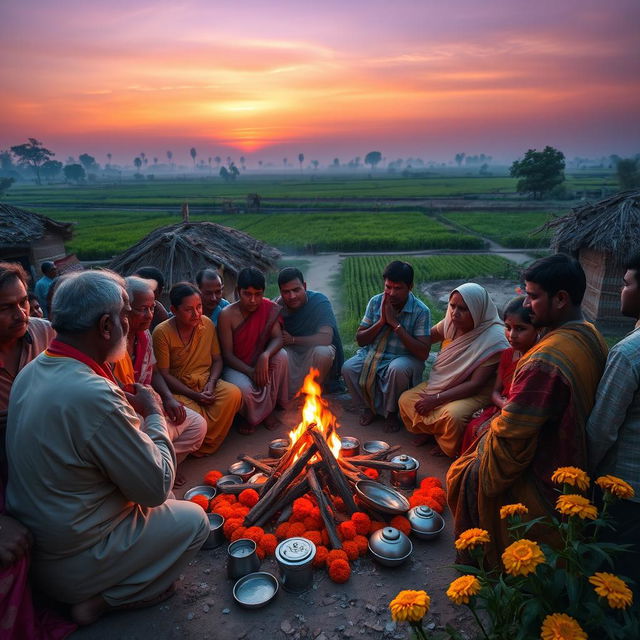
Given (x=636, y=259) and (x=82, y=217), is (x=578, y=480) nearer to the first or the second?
(x=636, y=259)

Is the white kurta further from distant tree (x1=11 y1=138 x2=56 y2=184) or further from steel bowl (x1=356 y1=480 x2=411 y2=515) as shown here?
distant tree (x1=11 y1=138 x2=56 y2=184)

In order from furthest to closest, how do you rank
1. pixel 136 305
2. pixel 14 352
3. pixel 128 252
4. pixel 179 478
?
pixel 128 252 → pixel 179 478 → pixel 136 305 → pixel 14 352

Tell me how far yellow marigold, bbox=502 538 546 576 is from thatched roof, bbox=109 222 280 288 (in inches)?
334

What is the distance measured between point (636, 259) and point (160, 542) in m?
3.31

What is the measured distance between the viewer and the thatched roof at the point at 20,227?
11.6 m

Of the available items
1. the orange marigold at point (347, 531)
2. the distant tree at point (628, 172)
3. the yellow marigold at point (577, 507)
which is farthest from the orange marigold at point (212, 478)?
the distant tree at point (628, 172)

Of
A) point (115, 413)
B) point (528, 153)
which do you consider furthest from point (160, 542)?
point (528, 153)

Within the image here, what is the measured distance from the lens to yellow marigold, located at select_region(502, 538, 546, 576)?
1.79m

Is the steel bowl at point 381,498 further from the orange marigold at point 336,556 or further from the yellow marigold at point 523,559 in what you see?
the yellow marigold at point 523,559

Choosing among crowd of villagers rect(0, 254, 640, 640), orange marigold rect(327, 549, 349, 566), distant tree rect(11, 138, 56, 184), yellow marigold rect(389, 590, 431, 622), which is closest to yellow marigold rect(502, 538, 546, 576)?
crowd of villagers rect(0, 254, 640, 640)

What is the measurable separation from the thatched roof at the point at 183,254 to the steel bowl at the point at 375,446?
19.2ft

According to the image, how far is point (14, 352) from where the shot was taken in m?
3.21

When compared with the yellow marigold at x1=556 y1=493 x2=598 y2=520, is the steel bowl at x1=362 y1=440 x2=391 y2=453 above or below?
below

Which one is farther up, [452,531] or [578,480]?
[578,480]
